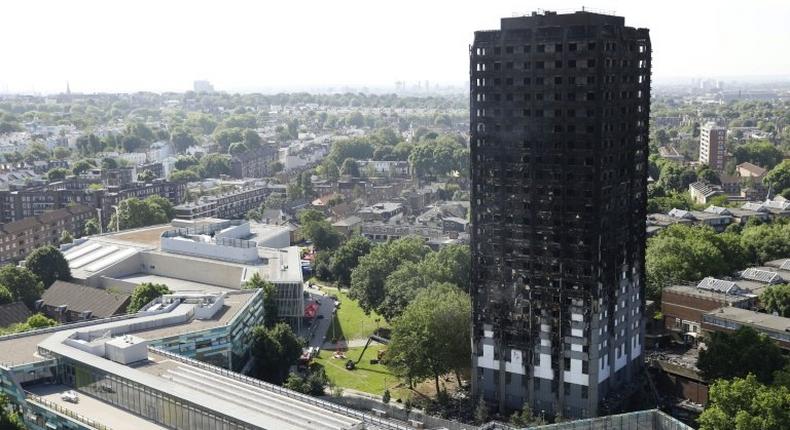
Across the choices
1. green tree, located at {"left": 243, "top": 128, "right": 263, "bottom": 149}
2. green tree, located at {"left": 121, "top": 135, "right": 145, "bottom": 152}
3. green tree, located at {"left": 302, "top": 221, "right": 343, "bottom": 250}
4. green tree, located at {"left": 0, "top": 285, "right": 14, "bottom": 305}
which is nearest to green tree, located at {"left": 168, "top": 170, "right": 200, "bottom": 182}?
green tree, located at {"left": 243, "top": 128, "right": 263, "bottom": 149}

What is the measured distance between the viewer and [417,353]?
1890 inches

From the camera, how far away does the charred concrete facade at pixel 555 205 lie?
43.8 metres

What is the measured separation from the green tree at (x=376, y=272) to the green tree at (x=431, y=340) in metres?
11.5

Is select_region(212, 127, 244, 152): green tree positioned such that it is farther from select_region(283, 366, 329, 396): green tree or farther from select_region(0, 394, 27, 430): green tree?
select_region(0, 394, 27, 430): green tree

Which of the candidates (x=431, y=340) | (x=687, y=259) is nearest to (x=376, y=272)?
(x=431, y=340)

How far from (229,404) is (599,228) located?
68.7ft

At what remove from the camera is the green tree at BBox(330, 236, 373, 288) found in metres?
74.3

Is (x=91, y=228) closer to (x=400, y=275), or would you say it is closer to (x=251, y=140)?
(x=400, y=275)

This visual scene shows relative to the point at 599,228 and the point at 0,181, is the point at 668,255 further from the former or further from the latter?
the point at 0,181

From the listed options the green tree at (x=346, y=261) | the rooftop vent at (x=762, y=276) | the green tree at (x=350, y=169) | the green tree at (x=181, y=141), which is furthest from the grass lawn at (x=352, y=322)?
the green tree at (x=181, y=141)

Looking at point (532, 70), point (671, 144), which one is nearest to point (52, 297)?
point (532, 70)

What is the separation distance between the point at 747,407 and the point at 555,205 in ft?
45.5

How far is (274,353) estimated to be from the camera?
50.1 meters

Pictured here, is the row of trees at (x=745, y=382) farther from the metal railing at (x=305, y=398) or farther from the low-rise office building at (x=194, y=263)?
the low-rise office building at (x=194, y=263)
